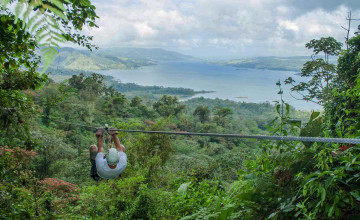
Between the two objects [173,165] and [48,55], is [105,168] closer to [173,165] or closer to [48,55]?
[48,55]

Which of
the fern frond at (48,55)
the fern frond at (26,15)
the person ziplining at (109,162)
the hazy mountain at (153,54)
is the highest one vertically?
the hazy mountain at (153,54)

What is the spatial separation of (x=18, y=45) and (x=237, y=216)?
2154 mm

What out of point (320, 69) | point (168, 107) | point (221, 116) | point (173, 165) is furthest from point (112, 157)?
point (221, 116)

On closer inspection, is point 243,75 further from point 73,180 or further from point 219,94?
point 73,180

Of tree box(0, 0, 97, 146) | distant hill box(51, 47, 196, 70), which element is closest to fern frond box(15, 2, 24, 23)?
tree box(0, 0, 97, 146)

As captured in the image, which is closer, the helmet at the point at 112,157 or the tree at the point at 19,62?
the tree at the point at 19,62

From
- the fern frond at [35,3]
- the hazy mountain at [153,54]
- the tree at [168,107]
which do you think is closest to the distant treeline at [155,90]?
the tree at [168,107]

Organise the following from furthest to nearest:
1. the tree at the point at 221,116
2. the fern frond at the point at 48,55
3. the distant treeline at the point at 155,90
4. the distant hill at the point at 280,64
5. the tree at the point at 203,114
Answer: the distant hill at the point at 280,64 < the distant treeline at the point at 155,90 < the tree at the point at 203,114 < the tree at the point at 221,116 < the fern frond at the point at 48,55

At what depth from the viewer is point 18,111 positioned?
8.82ft

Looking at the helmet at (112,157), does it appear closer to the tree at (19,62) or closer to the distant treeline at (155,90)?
the tree at (19,62)

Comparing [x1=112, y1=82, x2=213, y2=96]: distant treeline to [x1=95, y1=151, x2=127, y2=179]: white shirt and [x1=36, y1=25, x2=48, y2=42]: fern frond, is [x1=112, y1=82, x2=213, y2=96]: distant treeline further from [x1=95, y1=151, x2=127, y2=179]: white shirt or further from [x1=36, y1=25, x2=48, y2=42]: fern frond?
[x1=36, y1=25, x2=48, y2=42]: fern frond

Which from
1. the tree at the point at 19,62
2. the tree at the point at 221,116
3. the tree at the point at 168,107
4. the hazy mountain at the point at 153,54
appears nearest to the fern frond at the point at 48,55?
the tree at the point at 19,62

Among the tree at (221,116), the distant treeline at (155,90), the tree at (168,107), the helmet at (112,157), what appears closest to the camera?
the helmet at (112,157)

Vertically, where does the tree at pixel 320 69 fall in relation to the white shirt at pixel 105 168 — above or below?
above
